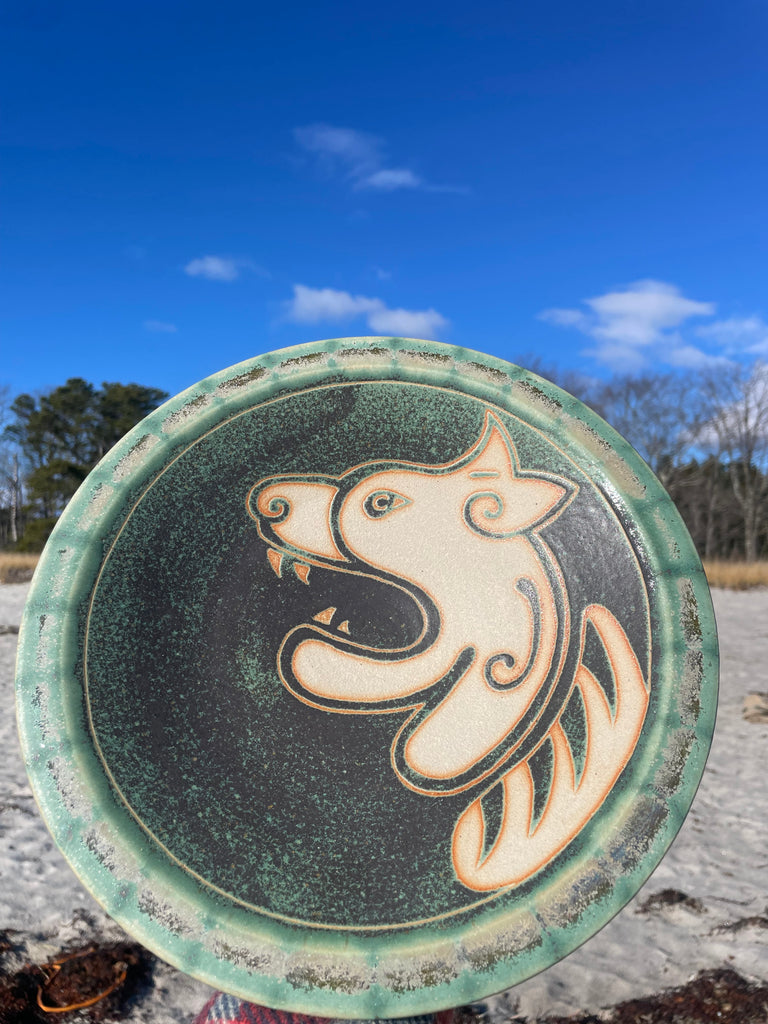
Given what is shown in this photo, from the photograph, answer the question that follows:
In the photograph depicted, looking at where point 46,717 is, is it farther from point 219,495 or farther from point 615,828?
point 615,828

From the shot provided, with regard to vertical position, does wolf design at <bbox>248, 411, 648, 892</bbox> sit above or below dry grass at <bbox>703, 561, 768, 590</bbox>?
above

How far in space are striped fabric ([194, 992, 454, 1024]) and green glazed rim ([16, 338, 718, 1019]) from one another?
0.21 meters

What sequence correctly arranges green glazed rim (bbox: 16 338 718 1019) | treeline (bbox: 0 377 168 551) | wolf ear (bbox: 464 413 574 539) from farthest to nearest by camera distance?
treeline (bbox: 0 377 168 551), wolf ear (bbox: 464 413 574 539), green glazed rim (bbox: 16 338 718 1019)

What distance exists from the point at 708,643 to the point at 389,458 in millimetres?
750

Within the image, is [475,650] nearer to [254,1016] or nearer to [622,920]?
[254,1016]

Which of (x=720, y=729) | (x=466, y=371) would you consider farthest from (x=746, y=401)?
(x=466, y=371)

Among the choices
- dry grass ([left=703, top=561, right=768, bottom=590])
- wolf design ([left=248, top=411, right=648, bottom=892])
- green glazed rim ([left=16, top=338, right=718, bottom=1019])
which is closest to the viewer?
green glazed rim ([left=16, top=338, right=718, bottom=1019])

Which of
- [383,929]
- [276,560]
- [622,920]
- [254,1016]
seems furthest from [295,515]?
[622,920]

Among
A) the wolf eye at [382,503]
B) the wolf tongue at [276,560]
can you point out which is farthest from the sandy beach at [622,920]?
the wolf eye at [382,503]

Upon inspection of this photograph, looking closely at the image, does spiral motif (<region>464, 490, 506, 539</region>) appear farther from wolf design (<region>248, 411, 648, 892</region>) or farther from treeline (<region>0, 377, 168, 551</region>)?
treeline (<region>0, 377, 168, 551</region>)

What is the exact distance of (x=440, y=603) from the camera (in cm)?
144

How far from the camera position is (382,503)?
1486 millimetres

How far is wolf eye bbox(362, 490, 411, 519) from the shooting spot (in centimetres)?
148

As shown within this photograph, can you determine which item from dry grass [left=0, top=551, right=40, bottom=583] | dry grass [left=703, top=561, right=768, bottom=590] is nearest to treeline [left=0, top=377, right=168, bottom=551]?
dry grass [left=0, top=551, right=40, bottom=583]
